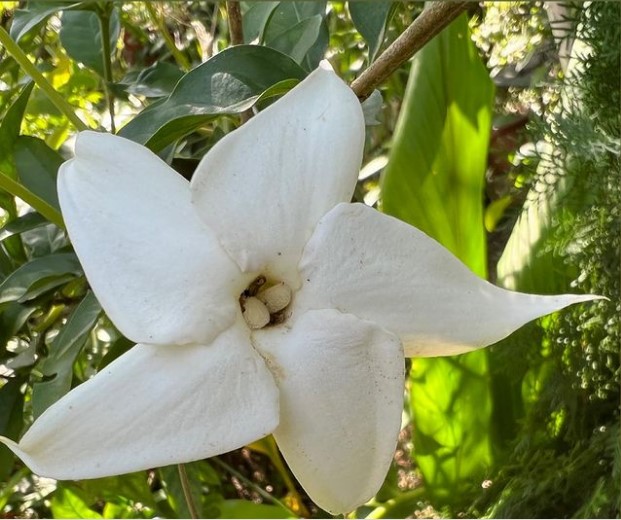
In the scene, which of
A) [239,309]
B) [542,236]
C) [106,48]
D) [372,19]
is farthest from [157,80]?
[542,236]

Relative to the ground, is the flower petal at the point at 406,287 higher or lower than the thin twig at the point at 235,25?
lower

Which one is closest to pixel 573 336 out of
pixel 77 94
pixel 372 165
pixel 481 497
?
pixel 481 497

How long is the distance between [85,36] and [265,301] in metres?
0.33

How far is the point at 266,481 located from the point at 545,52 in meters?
0.58

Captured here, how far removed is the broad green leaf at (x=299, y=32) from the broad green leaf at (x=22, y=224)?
0.61 feet

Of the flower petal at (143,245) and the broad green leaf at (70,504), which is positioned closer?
the flower petal at (143,245)

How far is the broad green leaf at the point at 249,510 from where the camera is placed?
2.29 ft

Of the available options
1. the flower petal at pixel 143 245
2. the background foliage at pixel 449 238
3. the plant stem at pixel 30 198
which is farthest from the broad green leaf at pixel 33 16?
the flower petal at pixel 143 245

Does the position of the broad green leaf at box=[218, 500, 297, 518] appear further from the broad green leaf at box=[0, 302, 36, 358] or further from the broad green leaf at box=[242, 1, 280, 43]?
the broad green leaf at box=[242, 1, 280, 43]

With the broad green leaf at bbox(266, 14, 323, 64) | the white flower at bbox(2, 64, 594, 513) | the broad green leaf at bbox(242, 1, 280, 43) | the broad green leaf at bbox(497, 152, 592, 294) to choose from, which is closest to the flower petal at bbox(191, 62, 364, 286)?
the white flower at bbox(2, 64, 594, 513)

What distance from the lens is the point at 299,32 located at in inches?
17.3

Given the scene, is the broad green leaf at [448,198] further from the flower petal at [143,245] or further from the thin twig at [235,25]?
the flower petal at [143,245]

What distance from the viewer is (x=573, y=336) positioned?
0.62m

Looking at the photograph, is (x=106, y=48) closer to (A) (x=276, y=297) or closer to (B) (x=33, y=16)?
(B) (x=33, y=16)
